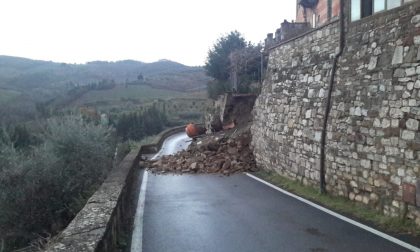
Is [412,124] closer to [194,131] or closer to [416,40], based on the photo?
[416,40]

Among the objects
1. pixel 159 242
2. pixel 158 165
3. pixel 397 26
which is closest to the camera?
pixel 159 242

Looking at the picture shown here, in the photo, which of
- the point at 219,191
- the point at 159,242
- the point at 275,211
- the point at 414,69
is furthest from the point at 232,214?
the point at 414,69

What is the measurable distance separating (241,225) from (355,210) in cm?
244

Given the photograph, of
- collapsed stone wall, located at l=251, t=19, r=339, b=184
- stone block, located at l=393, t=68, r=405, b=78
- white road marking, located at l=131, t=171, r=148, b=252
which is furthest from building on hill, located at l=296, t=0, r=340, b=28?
stone block, located at l=393, t=68, r=405, b=78

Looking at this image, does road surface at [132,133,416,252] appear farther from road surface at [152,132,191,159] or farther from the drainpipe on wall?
road surface at [152,132,191,159]

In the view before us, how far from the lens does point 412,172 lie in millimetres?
7434

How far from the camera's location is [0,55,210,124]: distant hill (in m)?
82.8

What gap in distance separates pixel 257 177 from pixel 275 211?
5.75 meters

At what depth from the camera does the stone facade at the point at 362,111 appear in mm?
7668

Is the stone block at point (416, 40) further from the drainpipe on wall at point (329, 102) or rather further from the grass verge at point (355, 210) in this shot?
the grass verge at point (355, 210)

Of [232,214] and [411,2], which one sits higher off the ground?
[411,2]

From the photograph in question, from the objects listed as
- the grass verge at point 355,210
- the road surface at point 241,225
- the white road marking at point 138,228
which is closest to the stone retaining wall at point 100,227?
the white road marking at point 138,228

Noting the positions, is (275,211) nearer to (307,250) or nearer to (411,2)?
(307,250)

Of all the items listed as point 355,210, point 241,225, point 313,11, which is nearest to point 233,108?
point 313,11
